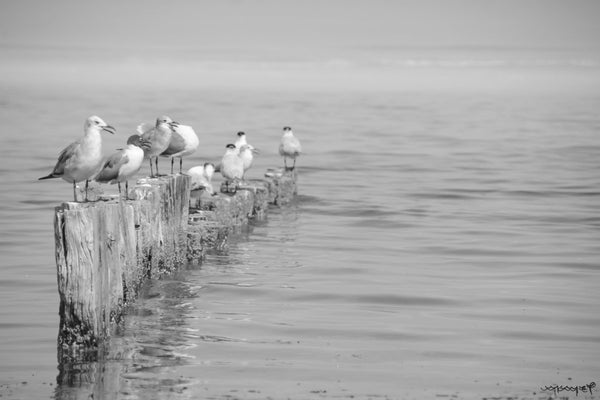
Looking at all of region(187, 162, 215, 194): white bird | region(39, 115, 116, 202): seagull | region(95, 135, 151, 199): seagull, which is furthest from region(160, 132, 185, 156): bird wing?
region(39, 115, 116, 202): seagull

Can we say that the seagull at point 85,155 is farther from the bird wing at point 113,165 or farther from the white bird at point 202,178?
the white bird at point 202,178

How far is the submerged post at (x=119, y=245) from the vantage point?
9.52 metres

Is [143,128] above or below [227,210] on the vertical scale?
above

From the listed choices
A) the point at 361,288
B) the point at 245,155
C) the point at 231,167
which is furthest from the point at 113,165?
the point at 245,155

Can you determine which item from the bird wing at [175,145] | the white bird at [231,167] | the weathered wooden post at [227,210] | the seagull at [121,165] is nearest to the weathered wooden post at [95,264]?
the seagull at [121,165]

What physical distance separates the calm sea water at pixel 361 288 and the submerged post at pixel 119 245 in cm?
25

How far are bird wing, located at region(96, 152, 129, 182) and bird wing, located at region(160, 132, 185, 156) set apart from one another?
7.64ft

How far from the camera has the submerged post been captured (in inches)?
375

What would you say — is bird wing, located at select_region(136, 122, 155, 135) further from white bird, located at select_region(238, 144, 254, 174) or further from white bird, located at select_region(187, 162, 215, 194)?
white bird, located at select_region(238, 144, 254, 174)

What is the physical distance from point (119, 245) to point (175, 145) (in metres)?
4.39

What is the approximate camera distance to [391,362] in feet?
34.6

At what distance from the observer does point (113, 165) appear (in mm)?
12422

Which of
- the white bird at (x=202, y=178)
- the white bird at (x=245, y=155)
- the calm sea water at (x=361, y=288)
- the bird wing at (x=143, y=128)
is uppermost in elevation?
the bird wing at (x=143, y=128)

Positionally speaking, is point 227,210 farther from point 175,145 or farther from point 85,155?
point 85,155
